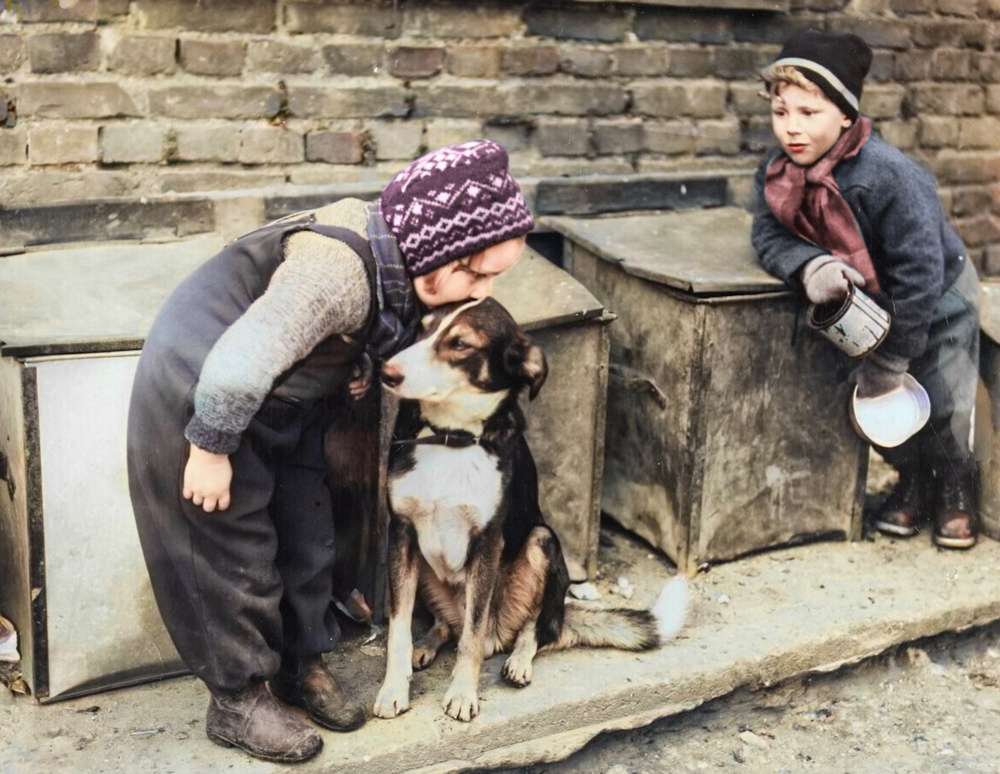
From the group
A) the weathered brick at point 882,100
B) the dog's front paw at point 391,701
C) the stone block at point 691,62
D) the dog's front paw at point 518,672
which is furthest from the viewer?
the weathered brick at point 882,100

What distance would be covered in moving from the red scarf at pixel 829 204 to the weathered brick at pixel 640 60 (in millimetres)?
941

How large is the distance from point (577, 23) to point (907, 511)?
2092mm

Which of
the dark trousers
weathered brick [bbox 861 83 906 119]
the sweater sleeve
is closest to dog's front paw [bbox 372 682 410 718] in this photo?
the dark trousers

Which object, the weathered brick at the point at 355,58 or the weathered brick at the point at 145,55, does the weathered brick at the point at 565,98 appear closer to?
the weathered brick at the point at 355,58

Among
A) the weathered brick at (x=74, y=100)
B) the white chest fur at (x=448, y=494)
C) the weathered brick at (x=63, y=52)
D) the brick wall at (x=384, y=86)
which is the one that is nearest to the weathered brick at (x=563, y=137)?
the brick wall at (x=384, y=86)

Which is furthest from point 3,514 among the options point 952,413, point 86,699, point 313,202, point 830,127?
point 952,413

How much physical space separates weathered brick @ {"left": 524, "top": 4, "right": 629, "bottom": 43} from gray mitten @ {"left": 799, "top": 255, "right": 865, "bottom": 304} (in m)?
1.29

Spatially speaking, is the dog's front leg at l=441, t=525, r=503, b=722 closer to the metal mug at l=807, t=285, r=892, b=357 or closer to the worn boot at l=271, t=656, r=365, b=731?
the worn boot at l=271, t=656, r=365, b=731

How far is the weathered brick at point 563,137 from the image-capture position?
14.7ft

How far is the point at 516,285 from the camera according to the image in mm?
3738

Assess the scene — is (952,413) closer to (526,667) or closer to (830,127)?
(830,127)

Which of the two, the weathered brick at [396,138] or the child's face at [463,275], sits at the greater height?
the weathered brick at [396,138]

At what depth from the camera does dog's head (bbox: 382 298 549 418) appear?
2.94m

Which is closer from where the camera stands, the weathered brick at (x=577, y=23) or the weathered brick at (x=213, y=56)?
the weathered brick at (x=213, y=56)
